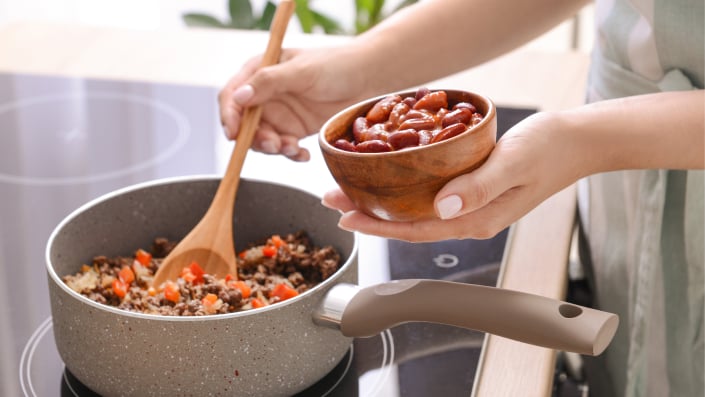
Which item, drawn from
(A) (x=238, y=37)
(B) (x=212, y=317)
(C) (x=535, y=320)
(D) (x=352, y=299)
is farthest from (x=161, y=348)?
(A) (x=238, y=37)

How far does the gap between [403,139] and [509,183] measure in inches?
4.2

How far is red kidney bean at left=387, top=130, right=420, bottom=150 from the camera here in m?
0.73

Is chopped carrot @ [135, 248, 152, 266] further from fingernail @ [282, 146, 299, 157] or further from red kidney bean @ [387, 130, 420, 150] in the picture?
red kidney bean @ [387, 130, 420, 150]

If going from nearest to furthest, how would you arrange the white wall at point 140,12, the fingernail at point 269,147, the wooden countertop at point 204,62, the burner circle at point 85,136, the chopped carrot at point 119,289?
the chopped carrot at point 119,289, the fingernail at point 269,147, the burner circle at point 85,136, the wooden countertop at point 204,62, the white wall at point 140,12

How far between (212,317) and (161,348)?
0.05 meters

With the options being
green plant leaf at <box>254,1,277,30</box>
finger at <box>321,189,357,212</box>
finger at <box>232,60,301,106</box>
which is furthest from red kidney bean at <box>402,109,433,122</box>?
green plant leaf at <box>254,1,277,30</box>

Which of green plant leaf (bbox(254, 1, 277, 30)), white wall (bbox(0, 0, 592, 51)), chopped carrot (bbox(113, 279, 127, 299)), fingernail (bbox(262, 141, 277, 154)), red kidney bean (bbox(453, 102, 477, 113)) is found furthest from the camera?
white wall (bbox(0, 0, 592, 51))

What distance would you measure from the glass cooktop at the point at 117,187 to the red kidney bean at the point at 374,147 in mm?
242

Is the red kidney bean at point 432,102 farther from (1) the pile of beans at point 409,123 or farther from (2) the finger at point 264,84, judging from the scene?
(2) the finger at point 264,84

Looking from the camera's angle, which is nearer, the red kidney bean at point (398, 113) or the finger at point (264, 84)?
the red kidney bean at point (398, 113)

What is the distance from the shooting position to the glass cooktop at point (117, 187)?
0.87m

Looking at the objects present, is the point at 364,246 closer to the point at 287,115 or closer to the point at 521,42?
the point at 287,115

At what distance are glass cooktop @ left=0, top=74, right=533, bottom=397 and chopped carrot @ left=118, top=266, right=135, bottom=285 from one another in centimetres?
9

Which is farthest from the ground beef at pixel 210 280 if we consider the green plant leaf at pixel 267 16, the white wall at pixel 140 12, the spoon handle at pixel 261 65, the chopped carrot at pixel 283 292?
the white wall at pixel 140 12
